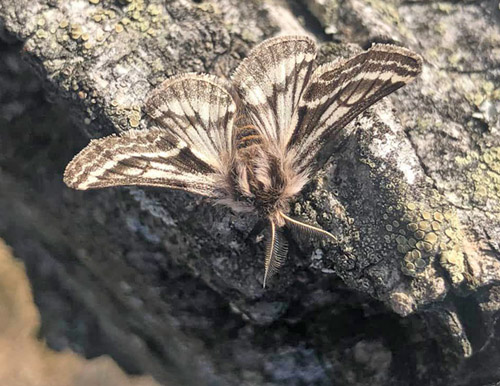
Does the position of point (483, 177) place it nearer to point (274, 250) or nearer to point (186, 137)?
point (274, 250)

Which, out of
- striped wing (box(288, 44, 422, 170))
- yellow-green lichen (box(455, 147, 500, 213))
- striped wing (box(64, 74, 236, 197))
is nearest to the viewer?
striped wing (box(288, 44, 422, 170))

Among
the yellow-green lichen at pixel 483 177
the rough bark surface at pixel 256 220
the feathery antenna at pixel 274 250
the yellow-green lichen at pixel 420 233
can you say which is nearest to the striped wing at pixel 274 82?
the rough bark surface at pixel 256 220

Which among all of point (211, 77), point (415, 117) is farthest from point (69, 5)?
point (415, 117)

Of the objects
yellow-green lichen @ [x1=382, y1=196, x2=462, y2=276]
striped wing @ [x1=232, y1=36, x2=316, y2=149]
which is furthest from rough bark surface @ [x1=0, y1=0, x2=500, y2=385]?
striped wing @ [x1=232, y1=36, x2=316, y2=149]

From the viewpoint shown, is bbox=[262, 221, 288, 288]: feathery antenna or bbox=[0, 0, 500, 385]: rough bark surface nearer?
bbox=[262, 221, 288, 288]: feathery antenna

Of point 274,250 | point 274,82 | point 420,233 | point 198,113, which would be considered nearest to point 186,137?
point 198,113

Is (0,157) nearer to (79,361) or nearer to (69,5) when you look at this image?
(69,5)

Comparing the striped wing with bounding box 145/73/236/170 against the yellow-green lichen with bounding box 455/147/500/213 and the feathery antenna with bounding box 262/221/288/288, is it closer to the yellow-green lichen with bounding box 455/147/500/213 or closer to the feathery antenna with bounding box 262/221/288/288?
the feathery antenna with bounding box 262/221/288/288
